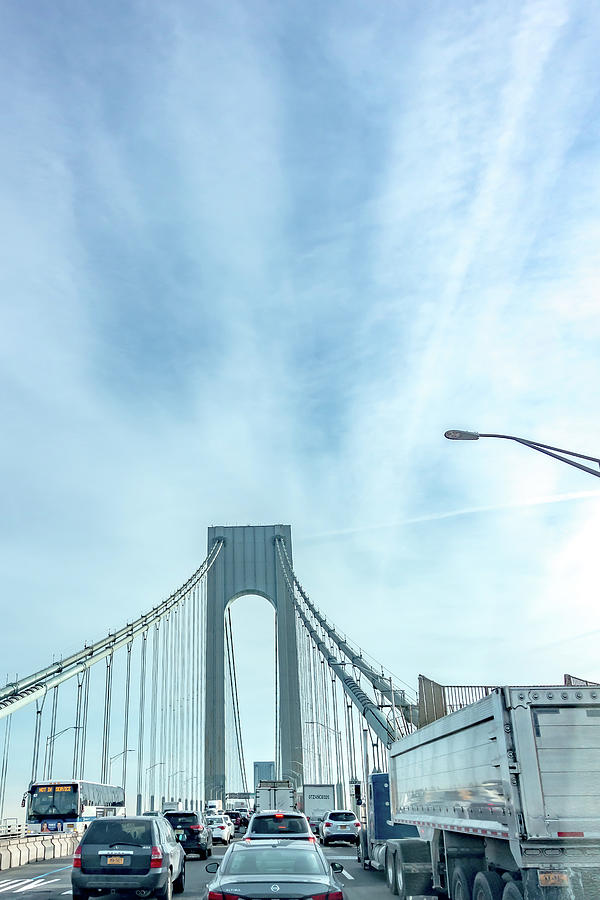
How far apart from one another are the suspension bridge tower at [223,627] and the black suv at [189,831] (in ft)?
146

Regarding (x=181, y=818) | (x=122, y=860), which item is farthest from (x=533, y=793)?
(x=181, y=818)

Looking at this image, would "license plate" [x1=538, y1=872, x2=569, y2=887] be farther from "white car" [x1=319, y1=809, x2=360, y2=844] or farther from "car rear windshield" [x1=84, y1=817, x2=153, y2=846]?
"white car" [x1=319, y1=809, x2=360, y2=844]

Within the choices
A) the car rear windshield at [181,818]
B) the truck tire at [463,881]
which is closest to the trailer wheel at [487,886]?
the truck tire at [463,881]

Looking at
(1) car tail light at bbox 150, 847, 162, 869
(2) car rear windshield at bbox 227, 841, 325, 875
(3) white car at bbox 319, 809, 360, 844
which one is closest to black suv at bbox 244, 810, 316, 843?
(1) car tail light at bbox 150, 847, 162, 869

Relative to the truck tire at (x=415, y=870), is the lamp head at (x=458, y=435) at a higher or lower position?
higher

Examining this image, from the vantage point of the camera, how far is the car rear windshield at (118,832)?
13.6 m

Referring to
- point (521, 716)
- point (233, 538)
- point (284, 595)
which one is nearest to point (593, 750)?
point (521, 716)

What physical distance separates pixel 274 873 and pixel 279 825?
934 centimetres

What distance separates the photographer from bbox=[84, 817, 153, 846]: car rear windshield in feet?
44.6

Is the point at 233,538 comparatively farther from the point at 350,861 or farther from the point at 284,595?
the point at 350,861

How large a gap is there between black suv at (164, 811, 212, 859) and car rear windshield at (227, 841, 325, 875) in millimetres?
19495

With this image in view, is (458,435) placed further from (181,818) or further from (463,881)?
(181,818)

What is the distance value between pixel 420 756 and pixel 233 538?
72.6m

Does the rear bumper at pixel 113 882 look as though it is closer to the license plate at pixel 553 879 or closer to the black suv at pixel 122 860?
the black suv at pixel 122 860
